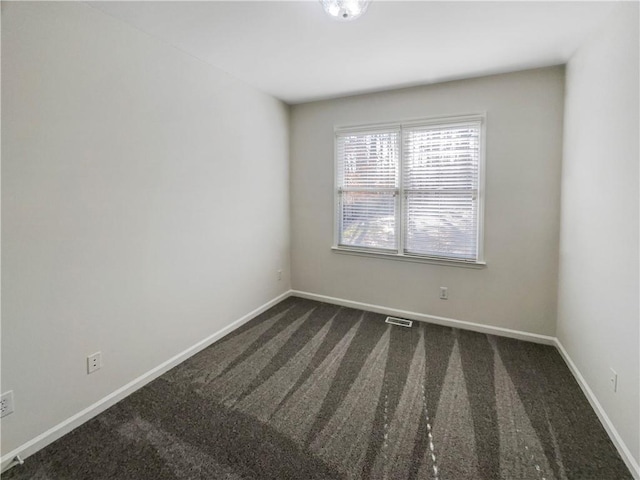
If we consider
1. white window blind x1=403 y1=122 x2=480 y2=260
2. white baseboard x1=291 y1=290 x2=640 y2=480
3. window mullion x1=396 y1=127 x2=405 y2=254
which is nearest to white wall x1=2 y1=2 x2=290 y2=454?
white baseboard x1=291 y1=290 x2=640 y2=480

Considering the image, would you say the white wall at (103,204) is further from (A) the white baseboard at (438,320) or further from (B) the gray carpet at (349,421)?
(A) the white baseboard at (438,320)

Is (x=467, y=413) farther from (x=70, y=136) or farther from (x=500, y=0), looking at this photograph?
(x=70, y=136)

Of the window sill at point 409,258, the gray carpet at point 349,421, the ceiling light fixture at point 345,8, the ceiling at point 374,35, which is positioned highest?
the ceiling at point 374,35

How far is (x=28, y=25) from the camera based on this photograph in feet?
4.94

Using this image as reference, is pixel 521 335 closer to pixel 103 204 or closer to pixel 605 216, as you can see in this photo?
pixel 605 216

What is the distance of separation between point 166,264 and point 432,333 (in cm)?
247

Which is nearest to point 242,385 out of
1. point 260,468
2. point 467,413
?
point 260,468

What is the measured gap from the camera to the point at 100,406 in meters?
1.91

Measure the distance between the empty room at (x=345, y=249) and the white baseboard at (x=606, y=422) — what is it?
0.7 inches

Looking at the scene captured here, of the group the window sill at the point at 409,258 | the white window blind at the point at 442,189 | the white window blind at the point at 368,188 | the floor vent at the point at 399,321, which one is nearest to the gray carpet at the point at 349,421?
the floor vent at the point at 399,321

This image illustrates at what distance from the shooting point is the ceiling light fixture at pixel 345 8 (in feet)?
5.42

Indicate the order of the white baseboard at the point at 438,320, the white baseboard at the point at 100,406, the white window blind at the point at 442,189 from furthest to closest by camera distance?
the white window blind at the point at 442,189
the white baseboard at the point at 438,320
the white baseboard at the point at 100,406

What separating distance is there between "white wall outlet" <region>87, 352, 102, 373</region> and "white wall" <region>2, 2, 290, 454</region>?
0.03 meters

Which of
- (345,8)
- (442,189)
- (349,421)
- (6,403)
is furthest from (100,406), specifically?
(442,189)
